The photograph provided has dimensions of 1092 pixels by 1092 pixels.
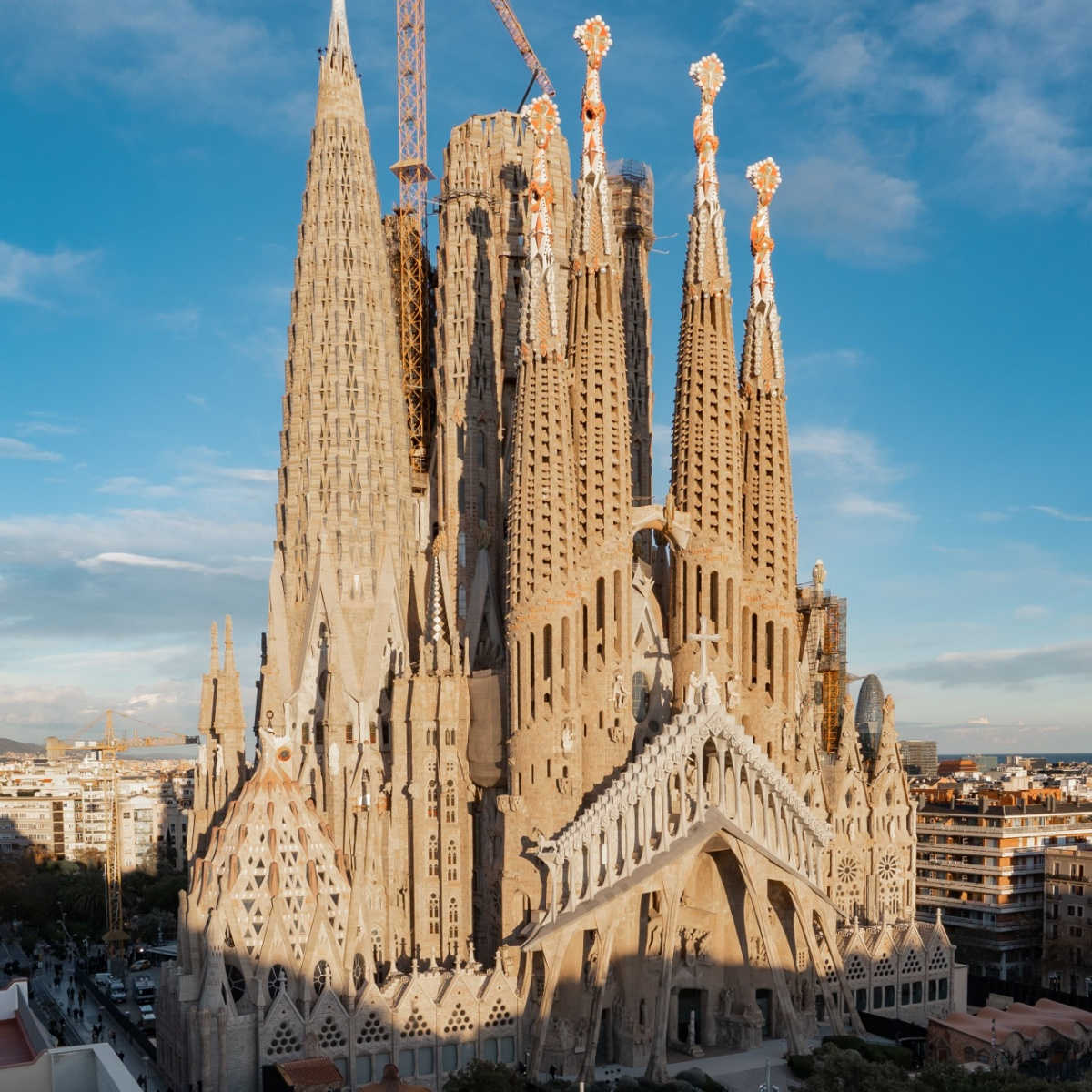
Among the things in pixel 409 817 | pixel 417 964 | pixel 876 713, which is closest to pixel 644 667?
pixel 409 817

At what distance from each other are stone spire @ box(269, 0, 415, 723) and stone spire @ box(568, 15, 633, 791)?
914 cm

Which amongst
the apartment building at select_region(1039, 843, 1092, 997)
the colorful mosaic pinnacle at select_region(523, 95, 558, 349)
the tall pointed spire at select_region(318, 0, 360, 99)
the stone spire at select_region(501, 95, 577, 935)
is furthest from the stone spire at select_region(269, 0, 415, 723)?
the apartment building at select_region(1039, 843, 1092, 997)

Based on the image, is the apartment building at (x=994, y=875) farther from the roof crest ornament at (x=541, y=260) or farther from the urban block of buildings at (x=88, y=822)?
the urban block of buildings at (x=88, y=822)

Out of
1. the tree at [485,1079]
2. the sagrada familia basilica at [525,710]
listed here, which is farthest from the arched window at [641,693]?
the tree at [485,1079]

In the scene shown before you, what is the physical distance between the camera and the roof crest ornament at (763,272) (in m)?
45.4

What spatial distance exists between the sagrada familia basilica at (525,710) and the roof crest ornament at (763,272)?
0.35 ft

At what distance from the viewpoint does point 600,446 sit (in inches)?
1629

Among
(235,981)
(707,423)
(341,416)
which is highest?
(341,416)

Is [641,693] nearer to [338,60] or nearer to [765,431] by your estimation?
[765,431]

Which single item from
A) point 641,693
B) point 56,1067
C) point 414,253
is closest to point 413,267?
point 414,253

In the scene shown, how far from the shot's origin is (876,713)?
6088 cm

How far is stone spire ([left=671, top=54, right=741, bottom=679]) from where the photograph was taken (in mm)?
42469

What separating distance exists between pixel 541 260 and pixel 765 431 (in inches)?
365

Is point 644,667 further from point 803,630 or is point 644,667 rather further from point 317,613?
point 803,630
